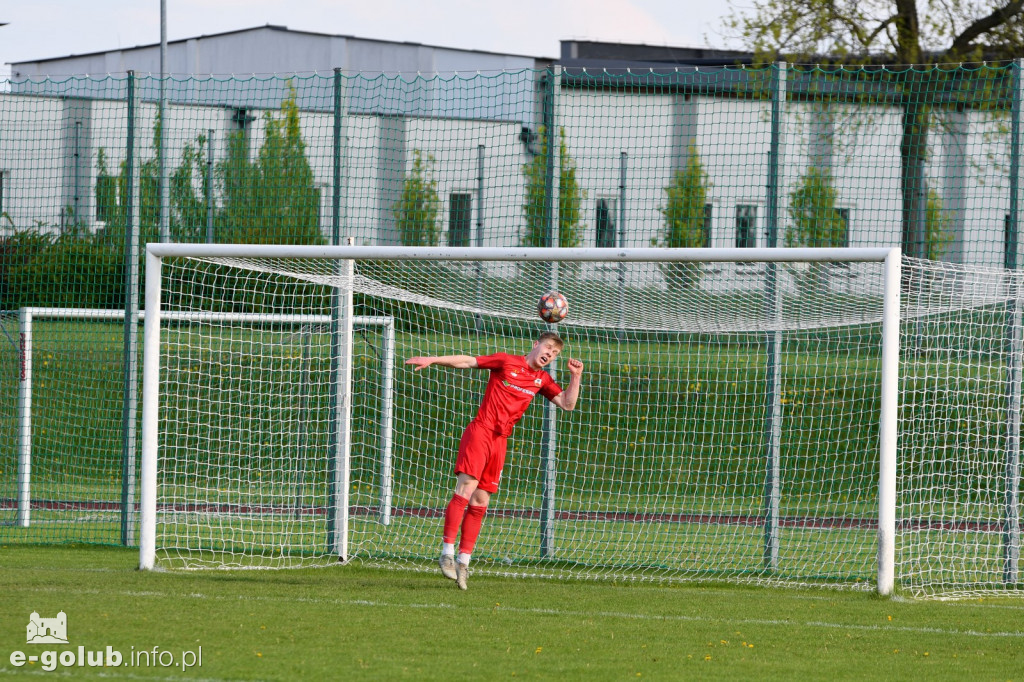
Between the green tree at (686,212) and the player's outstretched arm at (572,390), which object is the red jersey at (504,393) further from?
the green tree at (686,212)

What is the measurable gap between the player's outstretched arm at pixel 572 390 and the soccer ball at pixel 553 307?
0.31 metres

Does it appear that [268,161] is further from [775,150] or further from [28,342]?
[775,150]

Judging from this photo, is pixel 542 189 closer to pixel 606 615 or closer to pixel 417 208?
pixel 417 208

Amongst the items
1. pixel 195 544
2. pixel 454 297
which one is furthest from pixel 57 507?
pixel 454 297

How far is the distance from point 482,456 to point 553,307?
111 centimetres

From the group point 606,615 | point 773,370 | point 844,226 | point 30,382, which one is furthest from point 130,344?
point 844,226

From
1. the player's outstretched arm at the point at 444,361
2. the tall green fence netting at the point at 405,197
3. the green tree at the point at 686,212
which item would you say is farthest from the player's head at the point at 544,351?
the green tree at the point at 686,212

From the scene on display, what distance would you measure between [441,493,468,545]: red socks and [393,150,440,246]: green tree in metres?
3.64

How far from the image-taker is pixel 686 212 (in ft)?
34.6

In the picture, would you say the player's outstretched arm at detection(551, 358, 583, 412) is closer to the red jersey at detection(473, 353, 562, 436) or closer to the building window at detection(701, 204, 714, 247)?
the red jersey at detection(473, 353, 562, 436)

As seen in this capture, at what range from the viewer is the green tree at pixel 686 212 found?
33.1ft

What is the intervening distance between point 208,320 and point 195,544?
189 centimetres

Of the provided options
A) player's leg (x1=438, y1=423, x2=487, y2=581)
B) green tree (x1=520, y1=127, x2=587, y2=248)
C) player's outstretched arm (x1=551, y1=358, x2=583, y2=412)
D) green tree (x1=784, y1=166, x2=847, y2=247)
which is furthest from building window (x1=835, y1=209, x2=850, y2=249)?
player's leg (x1=438, y1=423, x2=487, y2=581)

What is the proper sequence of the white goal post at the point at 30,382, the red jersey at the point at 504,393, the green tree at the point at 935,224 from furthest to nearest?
the white goal post at the point at 30,382 → the green tree at the point at 935,224 → the red jersey at the point at 504,393
